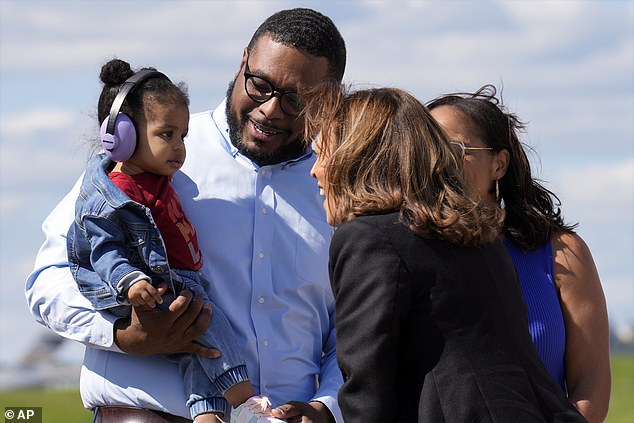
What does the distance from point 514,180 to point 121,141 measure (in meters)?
1.48

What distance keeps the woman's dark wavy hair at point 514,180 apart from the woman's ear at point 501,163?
2 cm

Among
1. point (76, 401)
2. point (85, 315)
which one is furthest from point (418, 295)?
point (76, 401)

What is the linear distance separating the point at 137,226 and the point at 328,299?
32.9 inches

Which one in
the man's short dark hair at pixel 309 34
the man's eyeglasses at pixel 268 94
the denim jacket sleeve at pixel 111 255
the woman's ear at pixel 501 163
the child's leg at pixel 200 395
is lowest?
the child's leg at pixel 200 395

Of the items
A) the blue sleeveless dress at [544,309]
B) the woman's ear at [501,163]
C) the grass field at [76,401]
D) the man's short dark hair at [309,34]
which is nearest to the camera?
the blue sleeveless dress at [544,309]

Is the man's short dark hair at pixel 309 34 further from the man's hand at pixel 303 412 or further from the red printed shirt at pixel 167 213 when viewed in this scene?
the man's hand at pixel 303 412

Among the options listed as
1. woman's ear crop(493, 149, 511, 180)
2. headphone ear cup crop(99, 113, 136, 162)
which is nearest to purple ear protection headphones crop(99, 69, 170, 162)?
headphone ear cup crop(99, 113, 136, 162)

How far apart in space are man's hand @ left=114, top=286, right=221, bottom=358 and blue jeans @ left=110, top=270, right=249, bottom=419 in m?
0.04

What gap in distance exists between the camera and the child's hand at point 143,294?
434 centimetres

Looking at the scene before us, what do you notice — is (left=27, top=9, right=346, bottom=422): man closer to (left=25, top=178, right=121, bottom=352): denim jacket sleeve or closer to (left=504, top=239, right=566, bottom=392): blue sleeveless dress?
(left=25, top=178, right=121, bottom=352): denim jacket sleeve

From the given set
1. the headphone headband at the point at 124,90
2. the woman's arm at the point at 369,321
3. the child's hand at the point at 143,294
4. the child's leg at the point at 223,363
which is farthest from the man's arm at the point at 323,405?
the headphone headband at the point at 124,90

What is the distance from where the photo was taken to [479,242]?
364 centimetres

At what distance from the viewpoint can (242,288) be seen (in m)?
4.68

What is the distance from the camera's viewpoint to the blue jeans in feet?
14.7
